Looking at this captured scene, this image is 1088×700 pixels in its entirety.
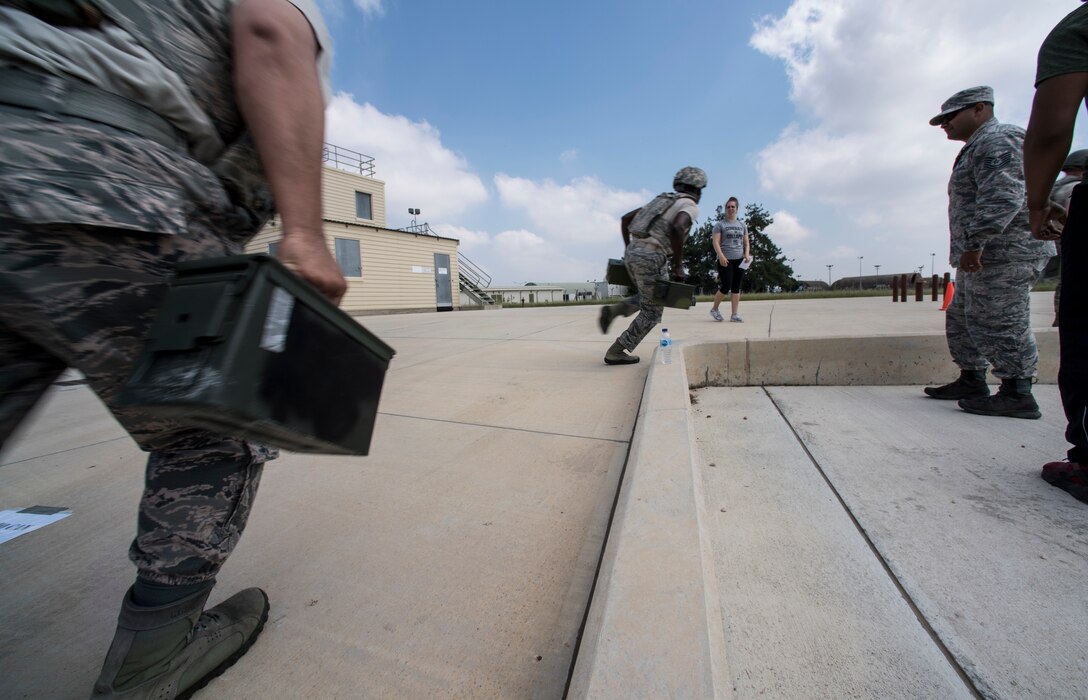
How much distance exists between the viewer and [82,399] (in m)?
2.81

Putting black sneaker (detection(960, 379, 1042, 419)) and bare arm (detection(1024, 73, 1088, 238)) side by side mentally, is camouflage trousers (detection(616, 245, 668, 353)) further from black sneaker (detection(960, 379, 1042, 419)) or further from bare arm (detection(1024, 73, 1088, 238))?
bare arm (detection(1024, 73, 1088, 238))

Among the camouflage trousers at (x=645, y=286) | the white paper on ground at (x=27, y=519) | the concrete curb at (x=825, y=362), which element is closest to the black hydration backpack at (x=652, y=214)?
the camouflage trousers at (x=645, y=286)

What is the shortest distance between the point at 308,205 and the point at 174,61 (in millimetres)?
305

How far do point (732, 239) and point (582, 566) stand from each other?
568cm

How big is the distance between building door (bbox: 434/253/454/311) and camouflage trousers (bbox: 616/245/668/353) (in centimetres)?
1484

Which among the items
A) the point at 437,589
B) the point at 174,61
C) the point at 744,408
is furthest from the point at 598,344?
the point at 174,61

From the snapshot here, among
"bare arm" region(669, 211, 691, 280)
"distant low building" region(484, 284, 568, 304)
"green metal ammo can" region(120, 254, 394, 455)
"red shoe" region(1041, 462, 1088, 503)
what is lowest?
"red shoe" region(1041, 462, 1088, 503)

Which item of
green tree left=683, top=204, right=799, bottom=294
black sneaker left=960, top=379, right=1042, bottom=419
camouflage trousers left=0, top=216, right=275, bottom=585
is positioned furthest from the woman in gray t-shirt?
green tree left=683, top=204, right=799, bottom=294

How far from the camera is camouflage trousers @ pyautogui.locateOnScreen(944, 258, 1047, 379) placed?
2.10 meters

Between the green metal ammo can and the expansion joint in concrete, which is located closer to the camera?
the green metal ammo can

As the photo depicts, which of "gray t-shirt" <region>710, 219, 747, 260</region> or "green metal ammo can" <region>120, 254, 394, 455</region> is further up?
"gray t-shirt" <region>710, 219, 747, 260</region>

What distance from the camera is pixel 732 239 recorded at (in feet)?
19.1

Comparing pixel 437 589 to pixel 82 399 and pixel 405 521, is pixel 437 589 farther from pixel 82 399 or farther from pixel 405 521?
pixel 82 399

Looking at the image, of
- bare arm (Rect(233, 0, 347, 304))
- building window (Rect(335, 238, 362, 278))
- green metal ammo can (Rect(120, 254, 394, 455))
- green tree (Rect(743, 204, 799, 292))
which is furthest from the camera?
green tree (Rect(743, 204, 799, 292))
